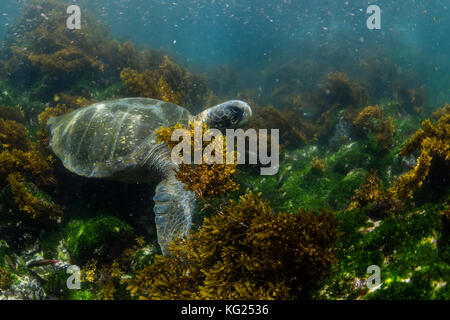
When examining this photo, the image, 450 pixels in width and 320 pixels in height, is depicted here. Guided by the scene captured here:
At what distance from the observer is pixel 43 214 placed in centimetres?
394

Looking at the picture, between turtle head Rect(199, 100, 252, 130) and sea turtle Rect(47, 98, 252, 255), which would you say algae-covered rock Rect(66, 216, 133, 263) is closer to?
sea turtle Rect(47, 98, 252, 255)

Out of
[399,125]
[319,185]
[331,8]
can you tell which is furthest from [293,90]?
[331,8]

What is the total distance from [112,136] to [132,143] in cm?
44

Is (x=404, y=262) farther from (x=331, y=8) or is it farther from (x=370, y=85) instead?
(x=331, y=8)

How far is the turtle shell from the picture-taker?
418 cm

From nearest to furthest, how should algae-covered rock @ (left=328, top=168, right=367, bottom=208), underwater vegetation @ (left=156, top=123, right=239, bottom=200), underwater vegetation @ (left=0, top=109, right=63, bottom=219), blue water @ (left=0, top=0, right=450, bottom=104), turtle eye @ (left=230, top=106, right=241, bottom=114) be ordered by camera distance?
underwater vegetation @ (left=156, top=123, right=239, bottom=200)
underwater vegetation @ (left=0, top=109, right=63, bottom=219)
algae-covered rock @ (left=328, top=168, right=367, bottom=208)
turtle eye @ (left=230, top=106, right=241, bottom=114)
blue water @ (left=0, top=0, right=450, bottom=104)

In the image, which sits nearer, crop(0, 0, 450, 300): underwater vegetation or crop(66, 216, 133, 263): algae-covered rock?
crop(0, 0, 450, 300): underwater vegetation

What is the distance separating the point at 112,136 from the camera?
439 centimetres

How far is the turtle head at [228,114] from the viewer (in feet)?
15.2

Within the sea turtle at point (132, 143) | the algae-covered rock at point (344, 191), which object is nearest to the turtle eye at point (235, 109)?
the sea turtle at point (132, 143)

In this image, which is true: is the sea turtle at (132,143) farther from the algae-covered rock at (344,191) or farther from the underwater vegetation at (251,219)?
the algae-covered rock at (344,191)

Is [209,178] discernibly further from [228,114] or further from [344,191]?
[344,191]

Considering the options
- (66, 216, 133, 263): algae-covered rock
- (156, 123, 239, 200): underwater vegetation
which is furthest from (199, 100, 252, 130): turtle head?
(66, 216, 133, 263): algae-covered rock

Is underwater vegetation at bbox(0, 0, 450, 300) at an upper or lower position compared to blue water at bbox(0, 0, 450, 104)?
lower
